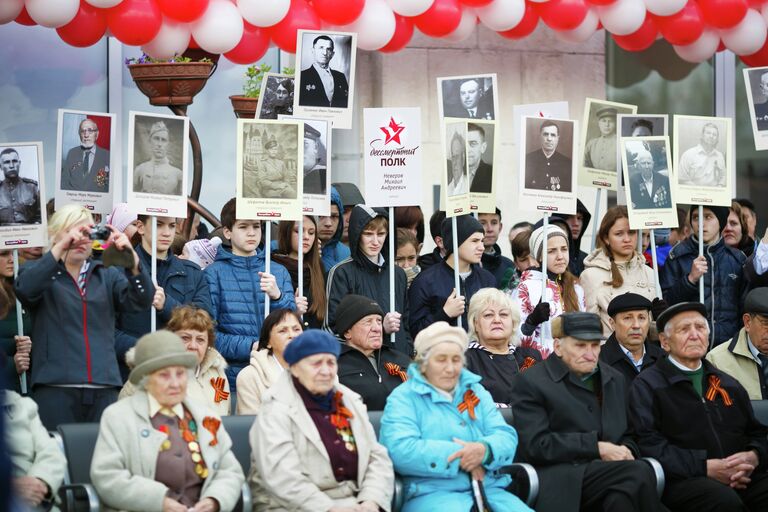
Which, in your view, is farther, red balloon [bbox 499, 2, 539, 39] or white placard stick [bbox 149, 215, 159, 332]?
red balloon [bbox 499, 2, 539, 39]

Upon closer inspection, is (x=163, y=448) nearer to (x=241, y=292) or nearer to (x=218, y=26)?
(x=241, y=292)

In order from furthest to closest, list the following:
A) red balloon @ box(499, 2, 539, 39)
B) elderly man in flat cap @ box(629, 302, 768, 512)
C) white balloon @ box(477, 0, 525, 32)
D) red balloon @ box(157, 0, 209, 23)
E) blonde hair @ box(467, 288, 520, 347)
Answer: red balloon @ box(499, 2, 539, 39), white balloon @ box(477, 0, 525, 32), red balloon @ box(157, 0, 209, 23), blonde hair @ box(467, 288, 520, 347), elderly man in flat cap @ box(629, 302, 768, 512)

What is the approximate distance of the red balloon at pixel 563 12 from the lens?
914cm

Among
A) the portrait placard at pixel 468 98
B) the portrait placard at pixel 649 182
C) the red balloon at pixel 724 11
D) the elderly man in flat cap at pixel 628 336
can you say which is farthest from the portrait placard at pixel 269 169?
the red balloon at pixel 724 11

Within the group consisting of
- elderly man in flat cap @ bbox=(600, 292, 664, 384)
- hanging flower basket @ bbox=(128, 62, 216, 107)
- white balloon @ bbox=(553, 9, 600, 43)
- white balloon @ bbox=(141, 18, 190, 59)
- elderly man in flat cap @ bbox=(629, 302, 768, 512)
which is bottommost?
elderly man in flat cap @ bbox=(629, 302, 768, 512)

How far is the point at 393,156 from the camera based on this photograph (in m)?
7.20

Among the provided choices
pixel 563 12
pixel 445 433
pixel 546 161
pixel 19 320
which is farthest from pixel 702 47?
pixel 19 320

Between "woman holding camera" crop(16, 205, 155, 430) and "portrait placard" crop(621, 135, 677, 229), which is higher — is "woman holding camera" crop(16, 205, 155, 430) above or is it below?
below

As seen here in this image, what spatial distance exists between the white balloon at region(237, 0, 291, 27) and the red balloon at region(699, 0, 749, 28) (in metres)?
3.08

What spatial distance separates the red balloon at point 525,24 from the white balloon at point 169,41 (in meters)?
2.41

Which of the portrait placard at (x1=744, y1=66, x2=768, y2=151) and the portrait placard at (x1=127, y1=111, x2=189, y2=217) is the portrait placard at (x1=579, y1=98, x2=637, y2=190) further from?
the portrait placard at (x1=127, y1=111, x2=189, y2=217)

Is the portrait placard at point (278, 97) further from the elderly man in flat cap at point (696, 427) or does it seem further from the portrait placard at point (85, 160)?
the elderly man in flat cap at point (696, 427)

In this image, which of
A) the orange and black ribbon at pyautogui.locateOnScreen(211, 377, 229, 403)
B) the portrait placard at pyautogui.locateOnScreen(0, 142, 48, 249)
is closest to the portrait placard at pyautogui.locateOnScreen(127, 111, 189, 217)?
the portrait placard at pyautogui.locateOnScreen(0, 142, 48, 249)

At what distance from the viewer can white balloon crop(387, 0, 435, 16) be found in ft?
28.2
